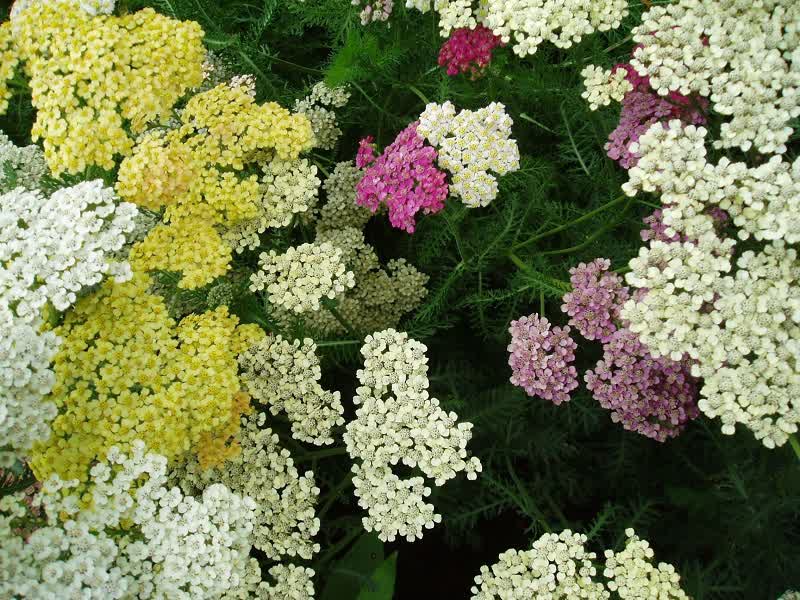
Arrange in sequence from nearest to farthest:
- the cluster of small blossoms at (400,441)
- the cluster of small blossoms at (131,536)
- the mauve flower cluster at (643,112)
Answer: the cluster of small blossoms at (131,536)
the cluster of small blossoms at (400,441)
the mauve flower cluster at (643,112)

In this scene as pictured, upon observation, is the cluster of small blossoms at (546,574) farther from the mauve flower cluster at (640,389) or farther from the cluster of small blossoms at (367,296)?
the cluster of small blossoms at (367,296)

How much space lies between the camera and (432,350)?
3.38 m

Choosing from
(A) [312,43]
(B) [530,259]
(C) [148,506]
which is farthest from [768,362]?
(A) [312,43]

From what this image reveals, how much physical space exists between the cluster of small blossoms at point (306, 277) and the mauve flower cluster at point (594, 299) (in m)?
0.88

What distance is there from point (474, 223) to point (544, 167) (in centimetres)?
40

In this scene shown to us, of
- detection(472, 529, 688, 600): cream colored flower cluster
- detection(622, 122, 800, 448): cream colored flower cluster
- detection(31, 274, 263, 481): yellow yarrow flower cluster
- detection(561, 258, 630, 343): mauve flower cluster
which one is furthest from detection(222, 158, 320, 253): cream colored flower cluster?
detection(472, 529, 688, 600): cream colored flower cluster

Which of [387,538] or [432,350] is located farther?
[432,350]

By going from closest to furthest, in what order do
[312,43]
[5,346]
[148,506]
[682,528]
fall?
[5,346]
[148,506]
[682,528]
[312,43]

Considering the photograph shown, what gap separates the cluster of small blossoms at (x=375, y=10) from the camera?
3.12m

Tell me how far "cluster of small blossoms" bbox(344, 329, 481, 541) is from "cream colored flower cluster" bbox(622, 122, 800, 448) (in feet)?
2.56

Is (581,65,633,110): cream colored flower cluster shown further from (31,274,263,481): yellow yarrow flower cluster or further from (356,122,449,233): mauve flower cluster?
(31,274,263,481): yellow yarrow flower cluster

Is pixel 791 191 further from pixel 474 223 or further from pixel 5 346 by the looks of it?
pixel 5 346

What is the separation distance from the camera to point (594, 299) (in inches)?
103

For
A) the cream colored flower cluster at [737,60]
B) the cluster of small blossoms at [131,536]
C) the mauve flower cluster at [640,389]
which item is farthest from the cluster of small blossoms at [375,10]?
the cluster of small blossoms at [131,536]
